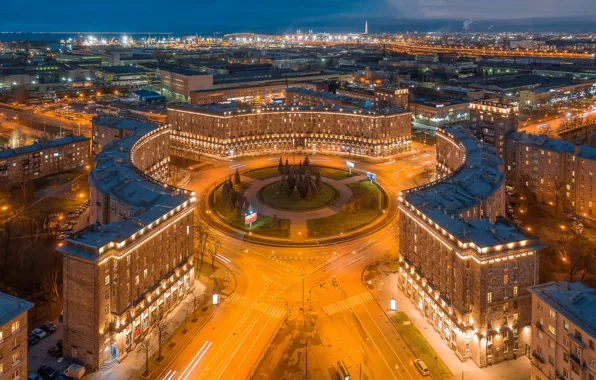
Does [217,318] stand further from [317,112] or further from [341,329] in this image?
[317,112]

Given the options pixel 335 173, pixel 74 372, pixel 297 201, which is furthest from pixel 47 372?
pixel 335 173

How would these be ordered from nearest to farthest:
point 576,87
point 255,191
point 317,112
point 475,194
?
point 475,194 → point 255,191 → point 317,112 → point 576,87

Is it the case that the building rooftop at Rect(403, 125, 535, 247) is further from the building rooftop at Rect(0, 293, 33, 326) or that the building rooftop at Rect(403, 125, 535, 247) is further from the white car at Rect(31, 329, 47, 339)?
the white car at Rect(31, 329, 47, 339)

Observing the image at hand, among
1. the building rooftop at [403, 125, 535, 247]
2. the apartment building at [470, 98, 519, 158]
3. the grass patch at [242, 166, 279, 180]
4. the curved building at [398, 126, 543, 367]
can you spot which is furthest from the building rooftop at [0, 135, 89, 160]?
the apartment building at [470, 98, 519, 158]

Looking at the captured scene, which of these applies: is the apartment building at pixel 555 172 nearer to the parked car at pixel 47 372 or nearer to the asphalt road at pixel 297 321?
the asphalt road at pixel 297 321

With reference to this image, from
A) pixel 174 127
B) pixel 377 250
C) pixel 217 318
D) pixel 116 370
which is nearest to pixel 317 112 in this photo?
pixel 174 127
